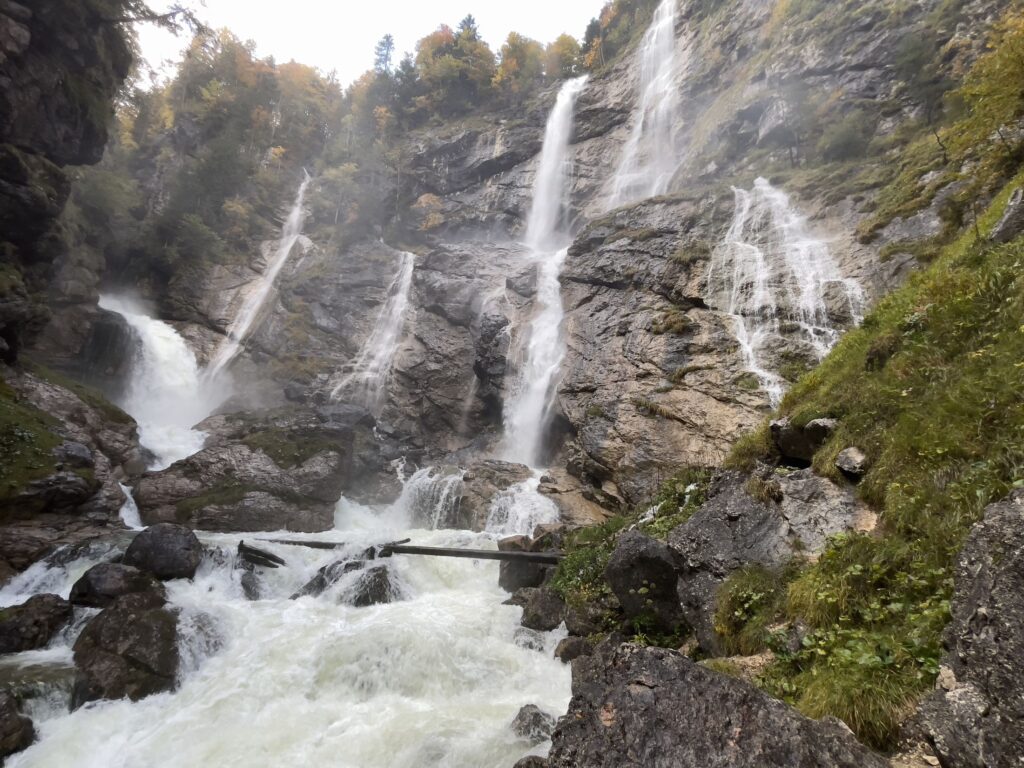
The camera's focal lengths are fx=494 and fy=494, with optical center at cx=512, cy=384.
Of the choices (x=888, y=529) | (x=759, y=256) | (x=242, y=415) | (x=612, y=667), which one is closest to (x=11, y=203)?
(x=242, y=415)

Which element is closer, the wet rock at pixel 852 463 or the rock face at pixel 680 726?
the rock face at pixel 680 726

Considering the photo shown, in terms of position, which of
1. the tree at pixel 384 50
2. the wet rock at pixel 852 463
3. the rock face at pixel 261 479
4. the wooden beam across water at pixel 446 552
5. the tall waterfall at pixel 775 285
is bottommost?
the wet rock at pixel 852 463

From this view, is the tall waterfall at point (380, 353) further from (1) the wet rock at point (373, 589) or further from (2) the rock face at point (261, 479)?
(1) the wet rock at point (373, 589)

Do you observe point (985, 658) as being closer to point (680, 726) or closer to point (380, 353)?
point (680, 726)

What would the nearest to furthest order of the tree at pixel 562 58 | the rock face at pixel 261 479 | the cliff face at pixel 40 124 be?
the rock face at pixel 261 479 → the cliff face at pixel 40 124 → the tree at pixel 562 58

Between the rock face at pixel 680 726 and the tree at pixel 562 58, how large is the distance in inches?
2063

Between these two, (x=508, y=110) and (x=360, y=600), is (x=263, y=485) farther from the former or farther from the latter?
(x=508, y=110)

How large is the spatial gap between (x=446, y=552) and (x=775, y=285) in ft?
47.4

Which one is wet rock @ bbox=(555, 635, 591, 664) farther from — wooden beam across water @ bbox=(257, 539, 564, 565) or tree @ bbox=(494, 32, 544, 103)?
tree @ bbox=(494, 32, 544, 103)

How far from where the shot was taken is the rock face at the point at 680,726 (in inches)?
103

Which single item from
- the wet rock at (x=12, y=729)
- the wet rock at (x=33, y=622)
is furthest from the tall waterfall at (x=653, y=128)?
the wet rock at (x=12, y=729)

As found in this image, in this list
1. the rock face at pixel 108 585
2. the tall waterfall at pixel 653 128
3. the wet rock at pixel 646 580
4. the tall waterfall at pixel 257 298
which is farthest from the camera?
the tall waterfall at pixel 653 128

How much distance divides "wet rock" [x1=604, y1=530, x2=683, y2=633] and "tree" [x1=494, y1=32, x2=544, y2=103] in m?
48.8

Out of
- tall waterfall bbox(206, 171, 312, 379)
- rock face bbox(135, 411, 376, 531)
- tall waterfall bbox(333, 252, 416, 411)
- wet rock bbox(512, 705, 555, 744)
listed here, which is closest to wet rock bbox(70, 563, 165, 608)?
rock face bbox(135, 411, 376, 531)
